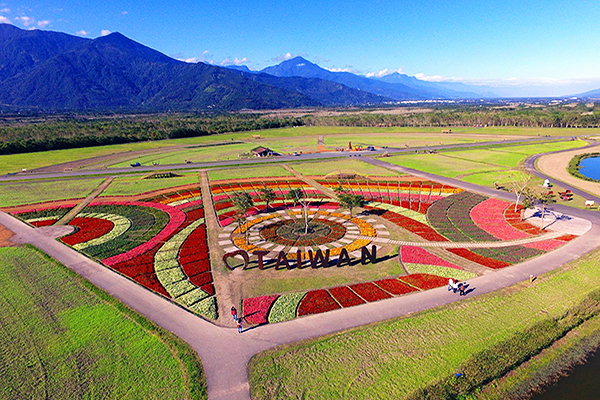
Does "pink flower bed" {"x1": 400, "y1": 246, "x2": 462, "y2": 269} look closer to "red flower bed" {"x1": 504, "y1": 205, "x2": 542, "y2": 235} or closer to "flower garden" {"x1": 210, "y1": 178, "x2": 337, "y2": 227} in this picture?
"red flower bed" {"x1": 504, "y1": 205, "x2": 542, "y2": 235}

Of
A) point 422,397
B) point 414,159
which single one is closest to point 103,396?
point 422,397

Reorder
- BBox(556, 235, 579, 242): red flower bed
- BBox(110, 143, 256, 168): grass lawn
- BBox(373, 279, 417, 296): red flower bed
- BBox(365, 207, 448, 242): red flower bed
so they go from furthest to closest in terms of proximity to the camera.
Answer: BBox(110, 143, 256, 168): grass lawn, BBox(365, 207, 448, 242): red flower bed, BBox(556, 235, 579, 242): red flower bed, BBox(373, 279, 417, 296): red flower bed

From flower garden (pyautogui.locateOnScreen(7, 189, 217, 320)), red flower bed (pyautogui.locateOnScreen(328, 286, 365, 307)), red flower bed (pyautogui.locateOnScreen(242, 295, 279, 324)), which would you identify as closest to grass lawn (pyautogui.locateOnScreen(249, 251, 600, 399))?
red flower bed (pyautogui.locateOnScreen(328, 286, 365, 307))

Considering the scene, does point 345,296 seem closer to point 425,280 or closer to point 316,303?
point 316,303

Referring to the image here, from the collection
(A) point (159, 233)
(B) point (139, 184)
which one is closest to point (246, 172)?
(B) point (139, 184)

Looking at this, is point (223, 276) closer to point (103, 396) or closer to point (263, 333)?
point (263, 333)

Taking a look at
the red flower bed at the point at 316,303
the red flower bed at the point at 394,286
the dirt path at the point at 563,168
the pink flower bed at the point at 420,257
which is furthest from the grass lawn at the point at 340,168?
the red flower bed at the point at 316,303
